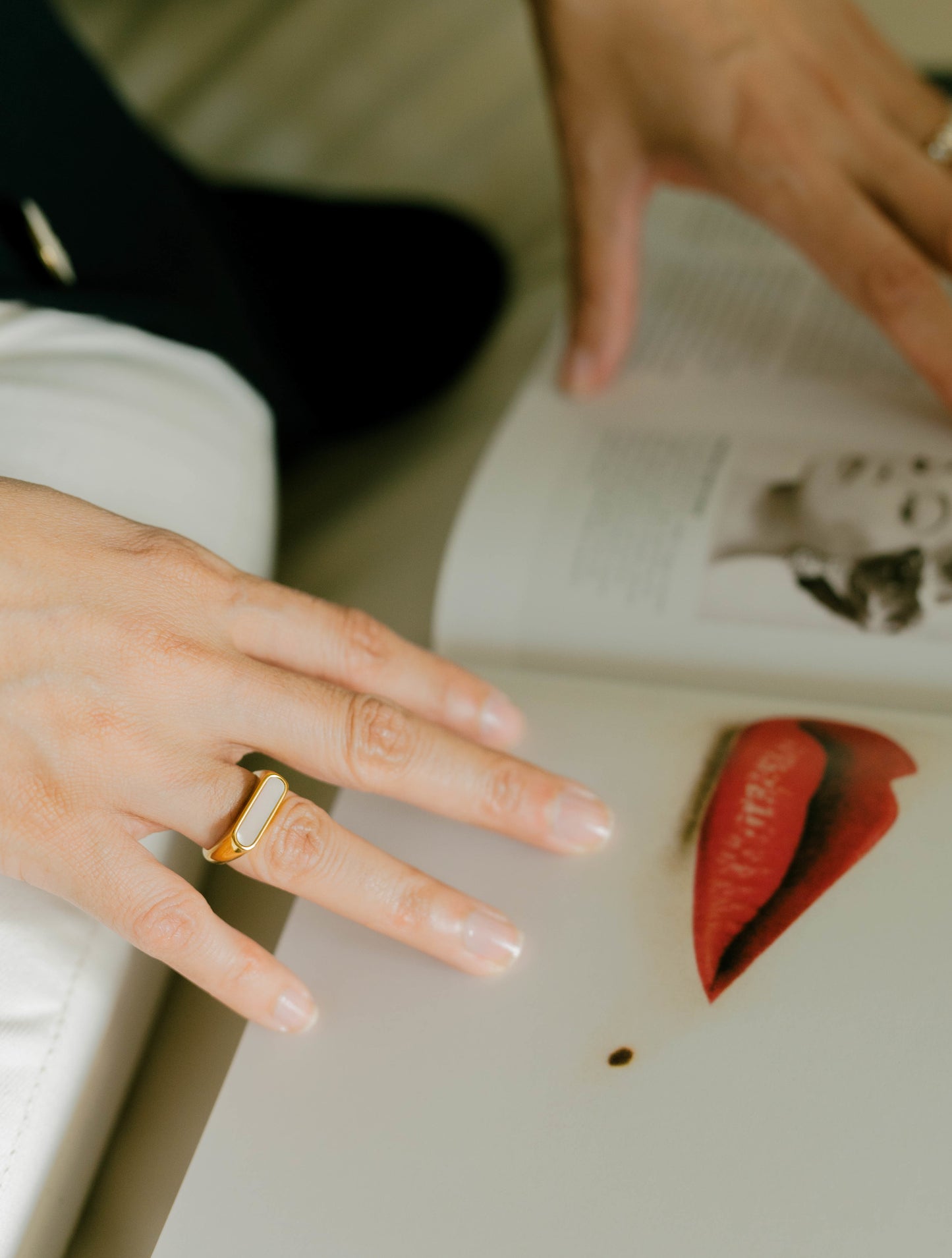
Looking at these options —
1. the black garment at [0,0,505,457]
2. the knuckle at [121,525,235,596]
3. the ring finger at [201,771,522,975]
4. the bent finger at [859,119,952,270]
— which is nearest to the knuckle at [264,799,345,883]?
the ring finger at [201,771,522,975]

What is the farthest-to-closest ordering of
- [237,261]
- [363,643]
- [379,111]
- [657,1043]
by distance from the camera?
1. [379,111]
2. [237,261]
3. [363,643]
4. [657,1043]

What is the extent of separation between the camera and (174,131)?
1031 millimetres

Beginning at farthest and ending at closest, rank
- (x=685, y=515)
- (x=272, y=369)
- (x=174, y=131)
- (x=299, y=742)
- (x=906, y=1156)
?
(x=174, y=131) → (x=272, y=369) → (x=685, y=515) → (x=299, y=742) → (x=906, y=1156)

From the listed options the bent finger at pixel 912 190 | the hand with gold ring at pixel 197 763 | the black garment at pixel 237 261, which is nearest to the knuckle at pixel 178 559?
the hand with gold ring at pixel 197 763

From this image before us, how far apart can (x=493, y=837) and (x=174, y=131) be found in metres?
0.88

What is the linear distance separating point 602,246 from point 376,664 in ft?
1.22

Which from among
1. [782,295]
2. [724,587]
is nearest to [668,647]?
[724,587]

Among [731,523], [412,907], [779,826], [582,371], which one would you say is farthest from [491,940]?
[582,371]

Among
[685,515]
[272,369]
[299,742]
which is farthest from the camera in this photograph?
[272,369]

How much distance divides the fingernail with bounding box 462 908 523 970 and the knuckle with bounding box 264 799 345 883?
63mm

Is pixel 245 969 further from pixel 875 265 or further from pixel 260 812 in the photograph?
pixel 875 265

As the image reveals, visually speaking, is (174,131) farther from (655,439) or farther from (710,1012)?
(710,1012)

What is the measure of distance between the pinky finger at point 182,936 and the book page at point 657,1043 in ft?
0.06

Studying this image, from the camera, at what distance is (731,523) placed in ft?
1.88
